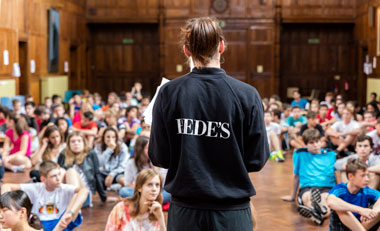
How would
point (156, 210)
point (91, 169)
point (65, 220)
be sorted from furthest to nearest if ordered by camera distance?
point (91, 169)
point (65, 220)
point (156, 210)

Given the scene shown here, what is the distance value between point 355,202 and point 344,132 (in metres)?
5.74

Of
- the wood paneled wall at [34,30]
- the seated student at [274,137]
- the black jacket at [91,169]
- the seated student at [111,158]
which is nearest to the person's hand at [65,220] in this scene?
the black jacket at [91,169]

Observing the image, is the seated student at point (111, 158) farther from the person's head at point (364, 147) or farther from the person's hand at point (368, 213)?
the person's hand at point (368, 213)

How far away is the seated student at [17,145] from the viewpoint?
10.1 metres

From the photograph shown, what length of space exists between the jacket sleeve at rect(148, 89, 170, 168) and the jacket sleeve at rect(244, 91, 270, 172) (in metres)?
0.36

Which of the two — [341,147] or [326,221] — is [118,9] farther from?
[326,221]

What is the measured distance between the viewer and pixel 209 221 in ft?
8.07

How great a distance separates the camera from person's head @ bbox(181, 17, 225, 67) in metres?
2.46

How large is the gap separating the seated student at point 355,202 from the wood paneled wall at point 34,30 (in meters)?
11.6

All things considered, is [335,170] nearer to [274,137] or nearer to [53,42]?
[274,137]

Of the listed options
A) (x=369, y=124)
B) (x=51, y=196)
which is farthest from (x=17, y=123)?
(x=369, y=124)

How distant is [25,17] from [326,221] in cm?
1238

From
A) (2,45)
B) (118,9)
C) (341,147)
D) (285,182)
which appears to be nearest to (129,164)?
(285,182)

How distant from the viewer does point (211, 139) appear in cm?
246
